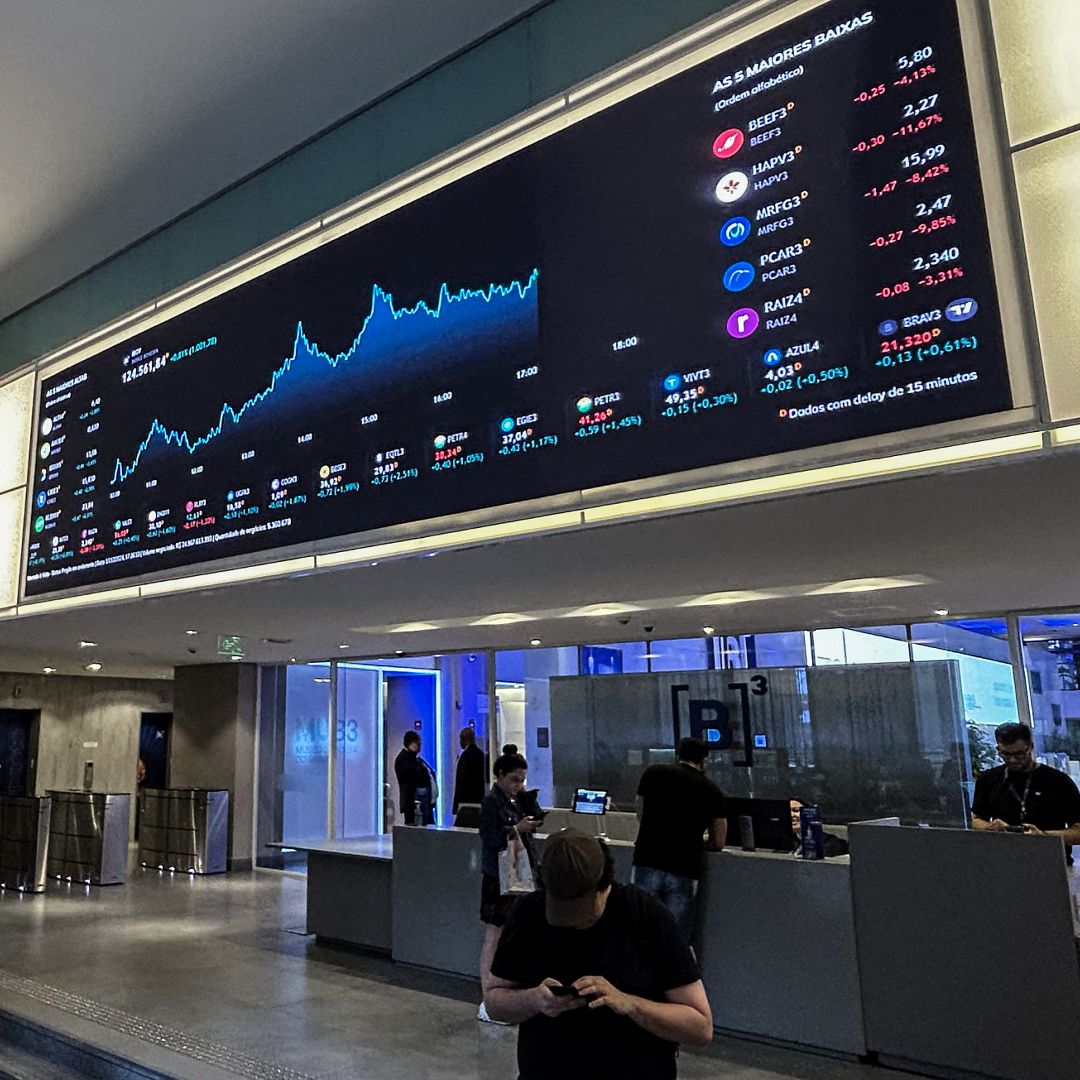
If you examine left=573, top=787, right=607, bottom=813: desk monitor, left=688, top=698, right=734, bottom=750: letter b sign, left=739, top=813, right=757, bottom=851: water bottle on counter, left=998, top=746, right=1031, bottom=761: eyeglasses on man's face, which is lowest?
left=739, top=813, right=757, bottom=851: water bottle on counter

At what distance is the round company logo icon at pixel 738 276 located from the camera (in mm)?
3164

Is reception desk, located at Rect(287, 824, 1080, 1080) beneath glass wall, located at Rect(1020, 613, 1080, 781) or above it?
beneath

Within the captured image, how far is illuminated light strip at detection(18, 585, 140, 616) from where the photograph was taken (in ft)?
18.8

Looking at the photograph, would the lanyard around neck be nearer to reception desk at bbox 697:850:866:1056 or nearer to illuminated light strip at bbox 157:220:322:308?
reception desk at bbox 697:850:866:1056

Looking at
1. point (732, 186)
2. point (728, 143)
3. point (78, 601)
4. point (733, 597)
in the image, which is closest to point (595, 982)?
point (732, 186)

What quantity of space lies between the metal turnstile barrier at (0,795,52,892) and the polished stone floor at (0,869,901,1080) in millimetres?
1802

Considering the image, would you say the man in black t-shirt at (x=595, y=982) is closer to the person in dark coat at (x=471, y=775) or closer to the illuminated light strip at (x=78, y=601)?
the illuminated light strip at (x=78, y=601)

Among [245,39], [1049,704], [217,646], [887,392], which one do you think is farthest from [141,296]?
[1049,704]

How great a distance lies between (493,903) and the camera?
472cm

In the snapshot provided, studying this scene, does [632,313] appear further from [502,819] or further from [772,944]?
[772,944]

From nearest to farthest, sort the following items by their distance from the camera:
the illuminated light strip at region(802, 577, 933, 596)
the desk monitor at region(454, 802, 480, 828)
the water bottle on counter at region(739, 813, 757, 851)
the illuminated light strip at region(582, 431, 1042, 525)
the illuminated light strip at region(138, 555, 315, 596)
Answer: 1. the illuminated light strip at region(582, 431, 1042, 525)
2. the illuminated light strip at region(138, 555, 315, 596)
3. the water bottle on counter at region(739, 813, 757, 851)
4. the illuminated light strip at region(802, 577, 933, 596)
5. the desk monitor at region(454, 802, 480, 828)

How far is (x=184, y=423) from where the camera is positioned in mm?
5348

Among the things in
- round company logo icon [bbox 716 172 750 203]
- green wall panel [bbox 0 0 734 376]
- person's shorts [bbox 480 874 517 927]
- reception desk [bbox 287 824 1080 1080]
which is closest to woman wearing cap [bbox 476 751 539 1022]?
person's shorts [bbox 480 874 517 927]

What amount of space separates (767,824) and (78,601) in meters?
4.47
